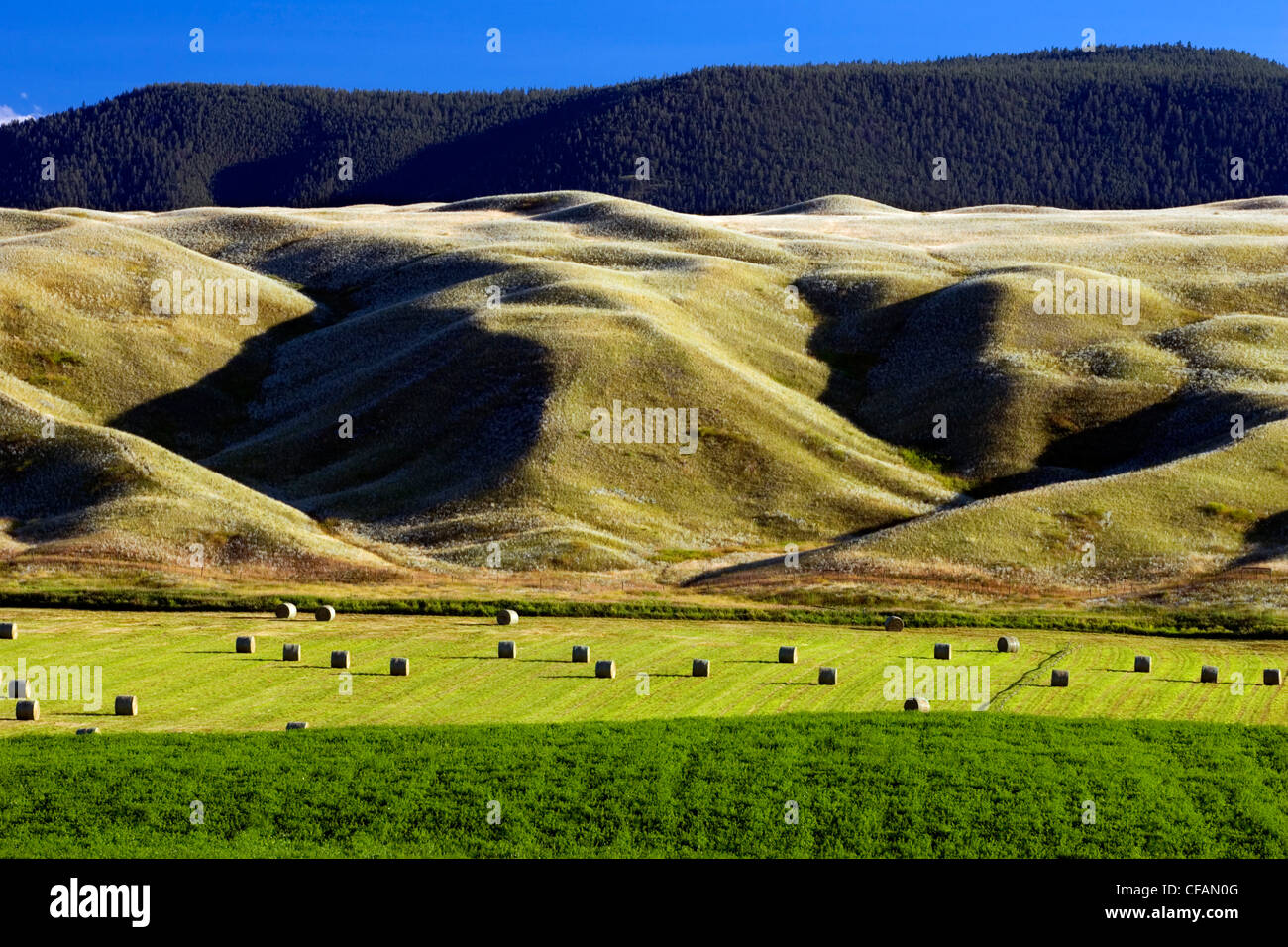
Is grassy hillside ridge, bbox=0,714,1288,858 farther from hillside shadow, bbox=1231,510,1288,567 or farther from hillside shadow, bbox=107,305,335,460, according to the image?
hillside shadow, bbox=107,305,335,460

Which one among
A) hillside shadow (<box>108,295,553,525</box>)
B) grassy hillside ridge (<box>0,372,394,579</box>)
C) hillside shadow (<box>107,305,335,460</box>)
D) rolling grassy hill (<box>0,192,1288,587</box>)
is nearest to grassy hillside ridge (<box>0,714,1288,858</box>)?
rolling grassy hill (<box>0,192,1288,587</box>)

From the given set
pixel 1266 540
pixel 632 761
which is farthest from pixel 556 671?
pixel 1266 540

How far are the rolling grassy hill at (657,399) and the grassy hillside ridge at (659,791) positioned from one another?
4154 centimetres

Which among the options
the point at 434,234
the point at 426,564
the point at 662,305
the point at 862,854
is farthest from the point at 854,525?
the point at 434,234

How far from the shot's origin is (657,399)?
110 m

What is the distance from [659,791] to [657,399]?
3117 inches

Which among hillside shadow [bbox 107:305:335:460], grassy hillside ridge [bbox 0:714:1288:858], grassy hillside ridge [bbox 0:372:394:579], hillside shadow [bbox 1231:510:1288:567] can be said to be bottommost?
grassy hillside ridge [bbox 0:714:1288:858]

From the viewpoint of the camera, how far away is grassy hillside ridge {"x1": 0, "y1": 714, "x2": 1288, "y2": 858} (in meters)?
29.1

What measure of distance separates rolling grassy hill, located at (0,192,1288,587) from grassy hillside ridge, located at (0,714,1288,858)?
1635 inches

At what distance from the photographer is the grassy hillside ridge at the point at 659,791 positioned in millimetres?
29109

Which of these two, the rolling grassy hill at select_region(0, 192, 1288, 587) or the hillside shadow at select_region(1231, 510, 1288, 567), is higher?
the rolling grassy hill at select_region(0, 192, 1288, 587)

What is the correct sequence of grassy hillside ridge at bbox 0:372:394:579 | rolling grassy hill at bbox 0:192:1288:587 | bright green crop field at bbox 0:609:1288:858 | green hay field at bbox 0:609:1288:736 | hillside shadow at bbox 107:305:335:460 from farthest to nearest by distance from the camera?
hillside shadow at bbox 107:305:335:460, rolling grassy hill at bbox 0:192:1288:587, grassy hillside ridge at bbox 0:372:394:579, green hay field at bbox 0:609:1288:736, bright green crop field at bbox 0:609:1288:858

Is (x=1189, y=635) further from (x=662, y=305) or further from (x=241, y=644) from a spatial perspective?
(x=662, y=305)

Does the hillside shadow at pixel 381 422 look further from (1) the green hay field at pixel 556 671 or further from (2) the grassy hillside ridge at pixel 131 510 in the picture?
(1) the green hay field at pixel 556 671
